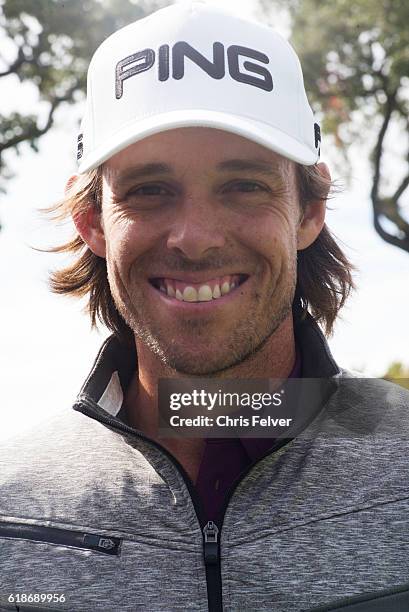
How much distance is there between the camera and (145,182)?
2.80m

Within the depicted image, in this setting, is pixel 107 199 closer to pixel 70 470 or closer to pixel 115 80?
pixel 115 80

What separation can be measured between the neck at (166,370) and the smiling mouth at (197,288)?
0.89ft

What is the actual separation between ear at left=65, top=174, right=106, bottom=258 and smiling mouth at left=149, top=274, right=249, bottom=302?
1.95ft

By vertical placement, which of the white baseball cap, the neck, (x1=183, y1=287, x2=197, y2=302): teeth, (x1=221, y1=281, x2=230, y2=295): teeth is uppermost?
the white baseball cap

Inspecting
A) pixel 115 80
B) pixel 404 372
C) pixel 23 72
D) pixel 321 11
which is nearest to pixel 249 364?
pixel 115 80

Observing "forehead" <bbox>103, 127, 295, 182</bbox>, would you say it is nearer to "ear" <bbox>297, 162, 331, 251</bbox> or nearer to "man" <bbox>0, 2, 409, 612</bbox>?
"man" <bbox>0, 2, 409, 612</bbox>

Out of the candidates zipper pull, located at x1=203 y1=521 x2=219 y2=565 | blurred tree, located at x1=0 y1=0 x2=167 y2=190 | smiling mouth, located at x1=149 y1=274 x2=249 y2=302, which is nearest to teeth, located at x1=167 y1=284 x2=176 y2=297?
smiling mouth, located at x1=149 y1=274 x2=249 y2=302

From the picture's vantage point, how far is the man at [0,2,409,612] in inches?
97.7

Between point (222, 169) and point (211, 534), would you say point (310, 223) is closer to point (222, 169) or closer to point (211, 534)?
point (222, 169)

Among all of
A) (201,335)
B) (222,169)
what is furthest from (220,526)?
(222,169)

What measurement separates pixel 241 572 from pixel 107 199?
1.38 meters

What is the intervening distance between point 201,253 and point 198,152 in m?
0.35

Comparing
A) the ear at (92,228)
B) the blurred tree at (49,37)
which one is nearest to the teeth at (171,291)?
the ear at (92,228)

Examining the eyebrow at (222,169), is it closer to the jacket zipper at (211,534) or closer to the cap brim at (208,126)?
the cap brim at (208,126)
